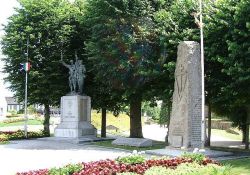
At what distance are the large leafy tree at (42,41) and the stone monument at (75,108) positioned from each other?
2.04m

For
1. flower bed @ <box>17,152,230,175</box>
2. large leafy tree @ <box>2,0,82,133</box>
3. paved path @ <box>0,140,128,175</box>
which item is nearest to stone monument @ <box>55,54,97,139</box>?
large leafy tree @ <box>2,0,82,133</box>

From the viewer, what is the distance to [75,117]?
32.8 m

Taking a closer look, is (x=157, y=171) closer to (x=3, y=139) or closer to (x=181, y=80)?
(x=181, y=80)

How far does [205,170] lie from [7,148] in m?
18.0

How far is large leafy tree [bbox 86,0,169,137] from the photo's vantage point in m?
27.0

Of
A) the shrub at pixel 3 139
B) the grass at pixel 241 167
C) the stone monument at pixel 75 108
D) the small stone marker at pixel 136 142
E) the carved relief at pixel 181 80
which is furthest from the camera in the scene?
the stone monument at pixel 75 108

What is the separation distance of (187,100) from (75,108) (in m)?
13.4

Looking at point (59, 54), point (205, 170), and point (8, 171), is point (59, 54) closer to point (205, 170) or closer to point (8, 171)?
point (8, 171)

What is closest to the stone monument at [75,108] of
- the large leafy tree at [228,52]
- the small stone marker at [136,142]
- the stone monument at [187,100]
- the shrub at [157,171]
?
the small stone marker at [136,142]

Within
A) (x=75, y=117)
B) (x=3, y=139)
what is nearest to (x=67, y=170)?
(x=75, y=117)

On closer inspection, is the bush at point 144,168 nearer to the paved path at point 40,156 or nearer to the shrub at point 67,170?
the shrub at point 67,170

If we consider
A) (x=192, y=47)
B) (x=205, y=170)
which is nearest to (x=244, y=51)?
(x=192, y=47)

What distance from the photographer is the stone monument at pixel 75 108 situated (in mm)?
32688

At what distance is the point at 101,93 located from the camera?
3462cm
